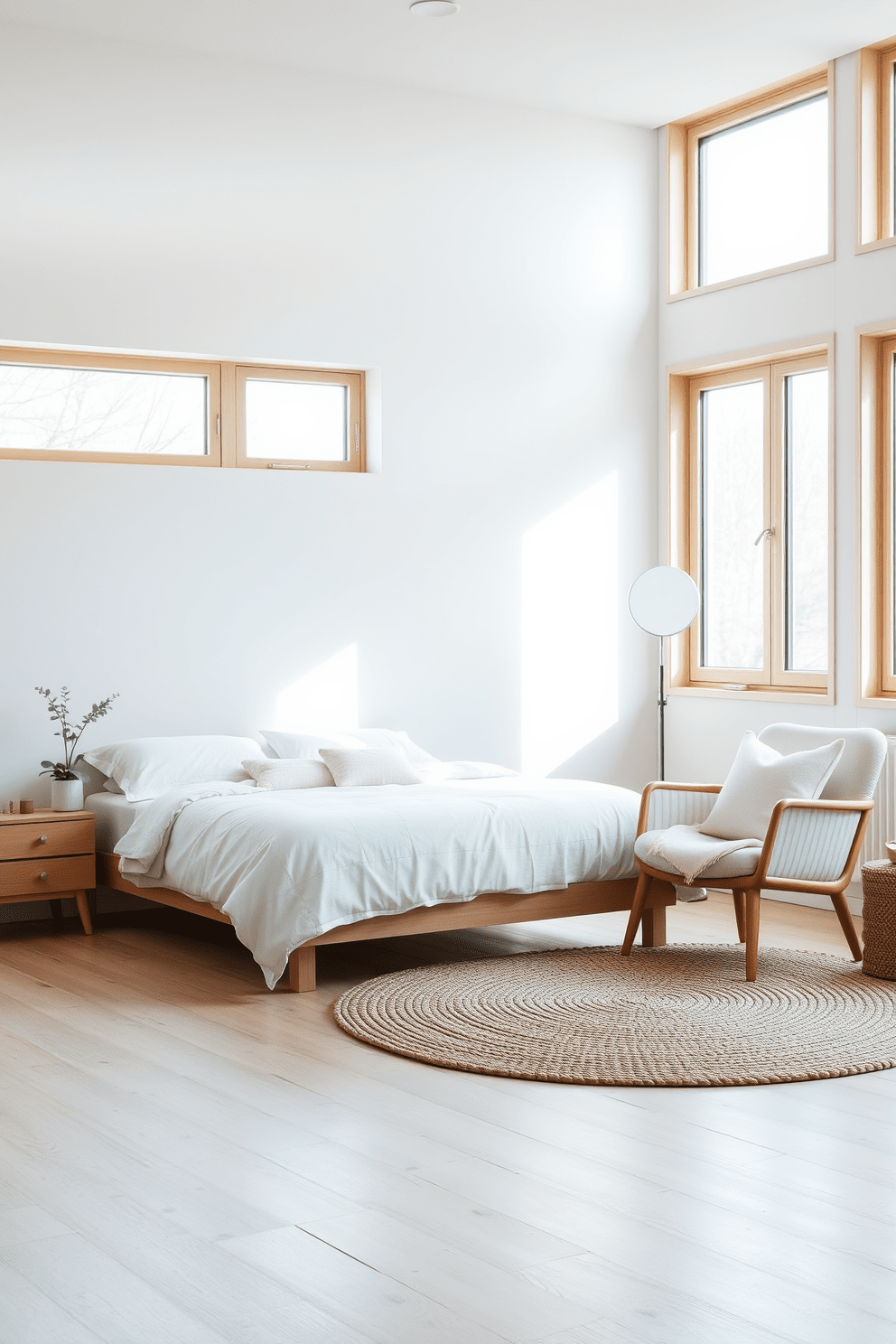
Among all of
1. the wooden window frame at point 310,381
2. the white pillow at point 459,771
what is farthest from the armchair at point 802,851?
the wooden window frame at point 310,381

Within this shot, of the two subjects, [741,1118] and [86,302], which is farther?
[86,302]

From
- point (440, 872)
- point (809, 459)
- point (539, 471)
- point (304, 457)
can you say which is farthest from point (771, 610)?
point (440, 872)

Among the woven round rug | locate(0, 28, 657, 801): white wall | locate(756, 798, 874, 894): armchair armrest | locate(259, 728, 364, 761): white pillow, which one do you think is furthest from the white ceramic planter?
locate(756, 798, 874, 894): armchair armrest

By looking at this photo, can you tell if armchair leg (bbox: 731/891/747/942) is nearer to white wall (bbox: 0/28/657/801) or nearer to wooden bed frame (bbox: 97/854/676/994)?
wooden bed frame (bbox: 97/854/676/994)

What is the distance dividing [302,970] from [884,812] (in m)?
2.62

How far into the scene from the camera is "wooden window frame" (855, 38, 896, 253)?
19.6 ft

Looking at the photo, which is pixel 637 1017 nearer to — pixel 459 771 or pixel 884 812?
pixel 459 771

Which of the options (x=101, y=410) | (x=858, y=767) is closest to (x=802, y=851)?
(x=858, y=767)

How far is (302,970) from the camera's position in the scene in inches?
173

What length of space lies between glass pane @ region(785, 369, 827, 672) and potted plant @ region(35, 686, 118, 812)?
2962 millimetres

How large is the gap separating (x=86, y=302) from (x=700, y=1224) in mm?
4424

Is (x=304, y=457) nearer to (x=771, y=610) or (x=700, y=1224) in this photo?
(x=771, y=610)

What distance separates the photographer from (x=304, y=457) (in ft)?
21.0

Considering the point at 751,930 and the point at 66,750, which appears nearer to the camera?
the point at 751,930
